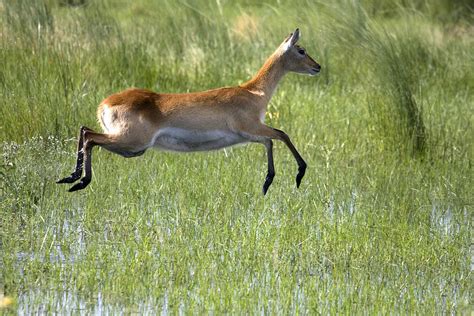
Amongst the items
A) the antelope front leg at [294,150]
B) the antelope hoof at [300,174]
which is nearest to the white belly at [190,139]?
the antelope front leg at [294,150]

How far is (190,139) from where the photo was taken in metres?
7.61

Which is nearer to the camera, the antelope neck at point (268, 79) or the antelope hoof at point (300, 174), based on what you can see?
the antelope hoof at point (300, 174)

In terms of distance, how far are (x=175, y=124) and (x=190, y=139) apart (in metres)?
0.15

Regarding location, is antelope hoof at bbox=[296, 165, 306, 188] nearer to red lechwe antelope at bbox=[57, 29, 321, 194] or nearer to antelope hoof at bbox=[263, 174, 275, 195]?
red lechwe antelope at bbox=[57, 29, 321, 194]

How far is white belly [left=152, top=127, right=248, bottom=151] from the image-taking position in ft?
24.8

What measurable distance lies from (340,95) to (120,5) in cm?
866

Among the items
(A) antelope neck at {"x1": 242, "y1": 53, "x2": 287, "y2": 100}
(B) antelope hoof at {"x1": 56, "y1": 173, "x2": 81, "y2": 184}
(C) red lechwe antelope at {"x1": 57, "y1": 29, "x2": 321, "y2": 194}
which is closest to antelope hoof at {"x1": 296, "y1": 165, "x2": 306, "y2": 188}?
(C) red lechwe antelope at {"x1": 57, "y1": 29, "x2": 321, "y2": 194}

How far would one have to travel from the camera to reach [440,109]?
35.0 ft

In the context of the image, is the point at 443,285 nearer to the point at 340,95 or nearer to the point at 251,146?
the point at 251,146

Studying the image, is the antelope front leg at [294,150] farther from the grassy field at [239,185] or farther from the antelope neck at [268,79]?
the antelope neck at [268,79]

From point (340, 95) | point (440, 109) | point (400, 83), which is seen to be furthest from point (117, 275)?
point (340, 95)

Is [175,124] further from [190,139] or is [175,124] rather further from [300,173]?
[300,173]

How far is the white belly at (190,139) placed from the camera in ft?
24.8

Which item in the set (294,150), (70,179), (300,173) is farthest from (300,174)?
(70,179)
